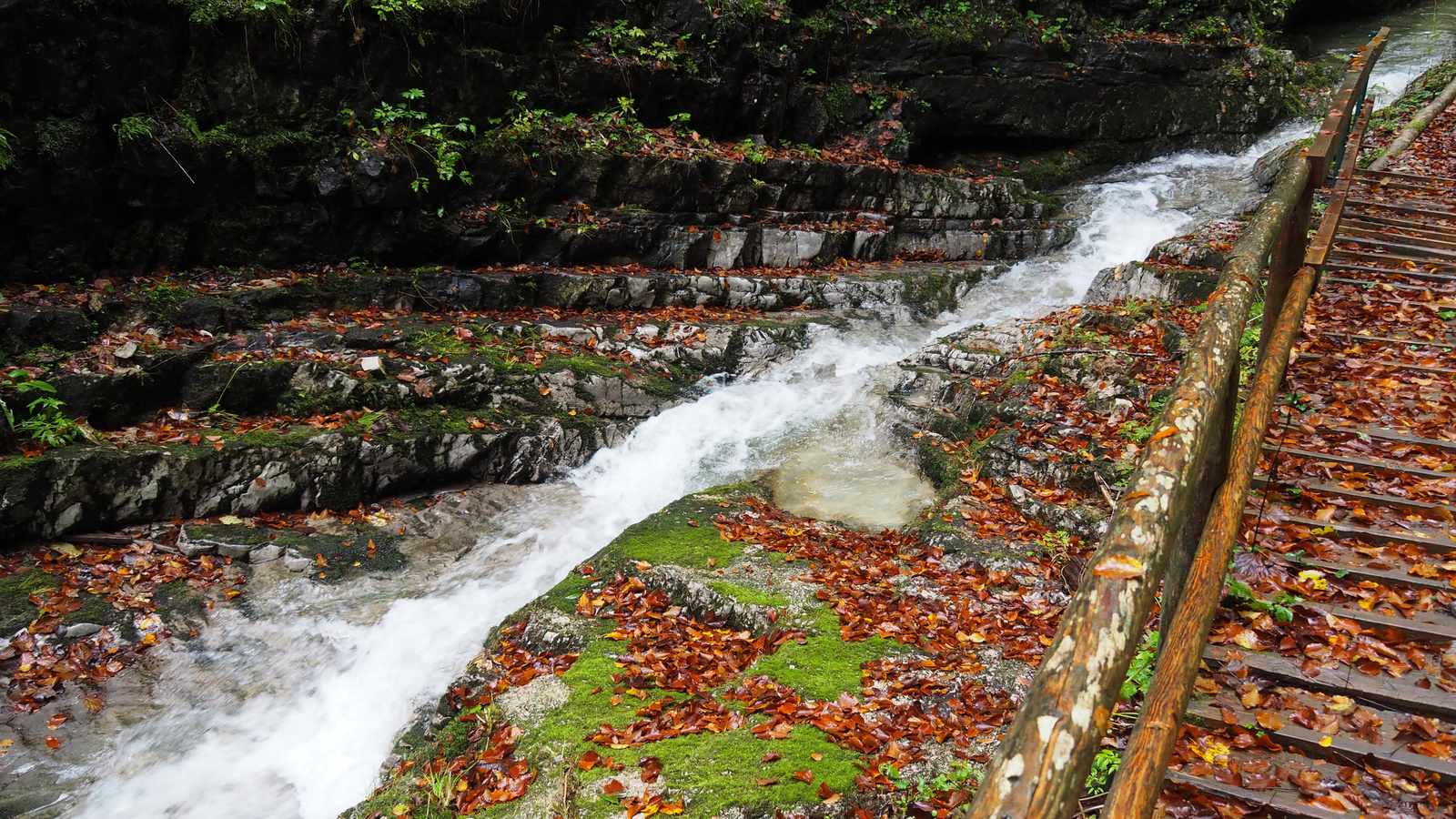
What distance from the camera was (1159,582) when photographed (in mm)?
2111

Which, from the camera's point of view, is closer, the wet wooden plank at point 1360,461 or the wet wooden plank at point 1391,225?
the wet wooden plank at point 1360,461

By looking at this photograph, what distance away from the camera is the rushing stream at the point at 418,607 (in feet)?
15.5

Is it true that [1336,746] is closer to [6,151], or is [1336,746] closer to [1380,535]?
[1380,535]

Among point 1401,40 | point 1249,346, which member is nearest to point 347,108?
point 1249,346

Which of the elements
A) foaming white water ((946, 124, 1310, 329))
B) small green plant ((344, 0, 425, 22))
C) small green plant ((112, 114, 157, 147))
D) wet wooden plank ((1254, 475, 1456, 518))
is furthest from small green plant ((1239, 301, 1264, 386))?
small green plant ((112, 114, 157, 147))

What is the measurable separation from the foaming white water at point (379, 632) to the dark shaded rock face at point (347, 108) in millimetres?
3808

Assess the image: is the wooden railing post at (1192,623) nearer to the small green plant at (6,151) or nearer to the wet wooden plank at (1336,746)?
the wet wooden plank at (1336,746)

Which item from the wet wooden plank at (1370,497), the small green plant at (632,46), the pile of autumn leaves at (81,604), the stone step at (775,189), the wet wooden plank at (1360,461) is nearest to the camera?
the wet wooden plank at (1370,497)

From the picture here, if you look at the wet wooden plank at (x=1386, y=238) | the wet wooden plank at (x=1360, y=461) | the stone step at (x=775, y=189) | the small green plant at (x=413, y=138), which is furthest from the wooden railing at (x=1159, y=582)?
the small green plant at (x=413, y=138)

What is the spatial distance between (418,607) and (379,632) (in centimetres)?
35

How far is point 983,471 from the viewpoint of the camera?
685cm

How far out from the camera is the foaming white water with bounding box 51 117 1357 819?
185 inches

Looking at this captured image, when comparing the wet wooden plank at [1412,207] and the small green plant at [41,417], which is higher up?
the wet wooden plank at [1412,207]

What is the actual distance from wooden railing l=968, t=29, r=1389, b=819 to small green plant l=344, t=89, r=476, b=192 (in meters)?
9.40
